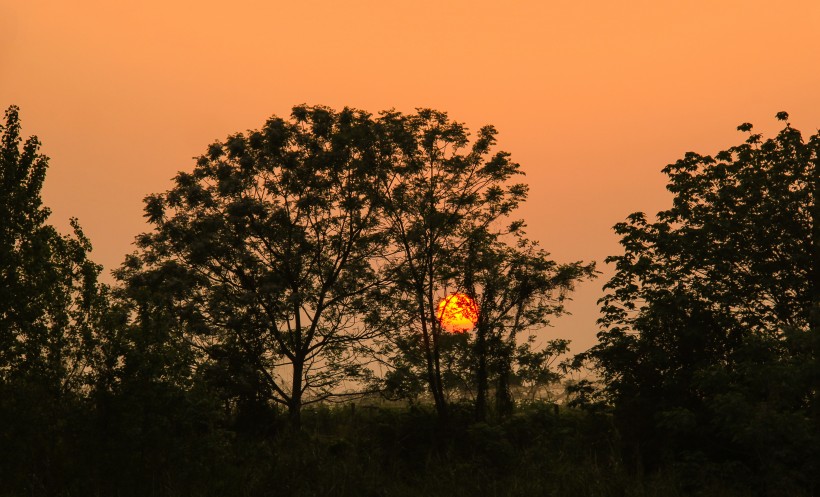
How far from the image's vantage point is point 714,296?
32562 mm

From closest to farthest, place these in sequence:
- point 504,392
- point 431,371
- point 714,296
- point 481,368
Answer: point 714,296
point 431,371
point 481,368
point 504,392

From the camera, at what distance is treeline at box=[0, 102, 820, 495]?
2058 centimetres

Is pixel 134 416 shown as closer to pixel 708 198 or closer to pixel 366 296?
pixel 366 296

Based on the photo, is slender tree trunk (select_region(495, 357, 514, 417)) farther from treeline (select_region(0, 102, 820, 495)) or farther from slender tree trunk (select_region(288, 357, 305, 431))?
slender tree trunk (select_region(288, 357, 305, 431))

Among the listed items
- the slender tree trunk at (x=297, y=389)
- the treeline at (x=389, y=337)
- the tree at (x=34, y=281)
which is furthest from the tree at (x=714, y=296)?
the tree at (x=34, y=281)

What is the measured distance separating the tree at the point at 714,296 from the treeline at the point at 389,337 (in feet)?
0.31

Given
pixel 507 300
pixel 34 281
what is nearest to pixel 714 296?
pixel 507 300

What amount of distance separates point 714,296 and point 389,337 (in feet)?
48.6

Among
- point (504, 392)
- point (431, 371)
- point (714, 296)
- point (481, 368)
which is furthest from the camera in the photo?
point (504, 392)

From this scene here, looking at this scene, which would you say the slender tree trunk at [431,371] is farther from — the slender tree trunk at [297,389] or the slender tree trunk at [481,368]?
the slender tree trunk at [297,389]

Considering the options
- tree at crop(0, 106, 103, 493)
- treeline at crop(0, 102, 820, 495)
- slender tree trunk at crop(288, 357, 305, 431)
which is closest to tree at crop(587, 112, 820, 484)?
treeline at crop(0, 102, 820, 495)

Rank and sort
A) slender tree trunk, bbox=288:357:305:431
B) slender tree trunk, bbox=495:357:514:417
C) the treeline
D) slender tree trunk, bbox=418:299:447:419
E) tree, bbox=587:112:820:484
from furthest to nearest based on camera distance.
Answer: slender tree trunk, bbox=495:357:514:417 → slender tree trunk, bbox=288:357:305:431 → slender tree trunk, bbox=418:299:447:419 → tree, bbox=587:112:820:484 → the treeline

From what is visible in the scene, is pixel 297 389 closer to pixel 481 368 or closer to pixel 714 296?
pixel 481 368

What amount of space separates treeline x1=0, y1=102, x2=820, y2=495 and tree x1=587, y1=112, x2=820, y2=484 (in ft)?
0.31
